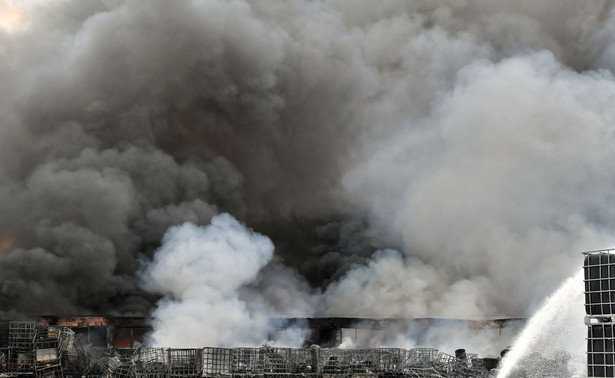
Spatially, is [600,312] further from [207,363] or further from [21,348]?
[21,348]

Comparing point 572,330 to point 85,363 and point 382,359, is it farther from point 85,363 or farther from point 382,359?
point 85,363

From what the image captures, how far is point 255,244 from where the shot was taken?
150ft

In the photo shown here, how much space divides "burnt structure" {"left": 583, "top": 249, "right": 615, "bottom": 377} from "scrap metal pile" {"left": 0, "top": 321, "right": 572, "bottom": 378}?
1343 centimetres

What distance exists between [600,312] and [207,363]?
17.4m

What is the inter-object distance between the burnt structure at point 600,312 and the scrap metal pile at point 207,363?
44.1 ft

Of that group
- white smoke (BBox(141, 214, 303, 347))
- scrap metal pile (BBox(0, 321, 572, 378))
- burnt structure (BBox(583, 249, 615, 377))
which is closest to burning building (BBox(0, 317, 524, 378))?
scrap metal pile (BBox(0, 321, 572, 378))

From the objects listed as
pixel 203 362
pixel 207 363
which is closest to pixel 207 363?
pixel 207 363

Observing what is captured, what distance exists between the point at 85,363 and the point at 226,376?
1017 centimetres

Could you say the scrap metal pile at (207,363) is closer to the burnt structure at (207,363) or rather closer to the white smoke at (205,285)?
the burnt structure at (207,363)

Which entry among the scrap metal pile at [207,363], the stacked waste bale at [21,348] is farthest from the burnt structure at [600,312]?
the stacked waste bale at [21,348]

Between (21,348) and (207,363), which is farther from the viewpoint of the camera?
(21,348)

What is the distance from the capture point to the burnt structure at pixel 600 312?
49.7ft

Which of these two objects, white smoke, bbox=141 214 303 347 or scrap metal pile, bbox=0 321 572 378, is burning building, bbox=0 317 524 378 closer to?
scrap metal pile, bbox=0 321 572 378

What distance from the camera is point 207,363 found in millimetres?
28297
